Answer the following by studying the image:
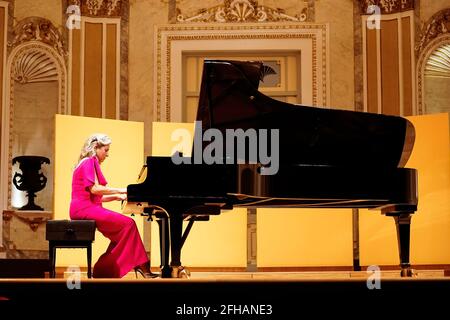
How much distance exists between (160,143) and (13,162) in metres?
1.67

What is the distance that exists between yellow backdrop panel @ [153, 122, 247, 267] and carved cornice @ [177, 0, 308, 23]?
1.43 meters

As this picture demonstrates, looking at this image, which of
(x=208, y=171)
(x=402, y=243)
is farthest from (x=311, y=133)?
(x=402, y=243)

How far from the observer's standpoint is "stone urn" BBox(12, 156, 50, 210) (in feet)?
25.0

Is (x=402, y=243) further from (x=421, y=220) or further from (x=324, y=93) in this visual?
(x=324, y=93)

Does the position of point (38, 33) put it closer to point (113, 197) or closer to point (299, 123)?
point (113, 197)

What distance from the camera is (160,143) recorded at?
7254 millimetres

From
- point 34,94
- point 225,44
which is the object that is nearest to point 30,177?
point 34,94

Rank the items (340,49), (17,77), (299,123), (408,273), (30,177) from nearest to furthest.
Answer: (299,123), (408,273), (30,177), (17,77), (340,49)

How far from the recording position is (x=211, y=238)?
23.6 ft

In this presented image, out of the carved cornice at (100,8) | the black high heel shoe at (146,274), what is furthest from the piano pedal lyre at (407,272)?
the carved cornice at (100,8)

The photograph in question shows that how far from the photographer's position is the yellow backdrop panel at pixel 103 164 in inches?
269

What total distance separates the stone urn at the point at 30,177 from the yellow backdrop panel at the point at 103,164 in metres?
0.86

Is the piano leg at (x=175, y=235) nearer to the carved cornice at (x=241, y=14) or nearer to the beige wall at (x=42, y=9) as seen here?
the carved cornice at (x=241, y=14)
